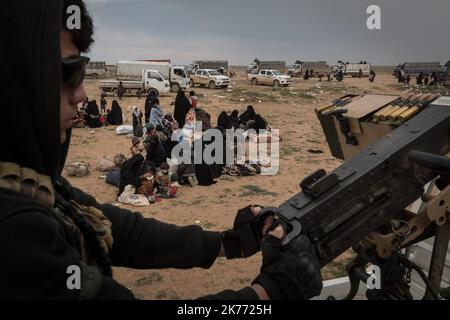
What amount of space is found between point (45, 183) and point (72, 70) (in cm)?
42

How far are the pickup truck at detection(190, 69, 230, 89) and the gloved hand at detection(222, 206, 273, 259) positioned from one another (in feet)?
94.1

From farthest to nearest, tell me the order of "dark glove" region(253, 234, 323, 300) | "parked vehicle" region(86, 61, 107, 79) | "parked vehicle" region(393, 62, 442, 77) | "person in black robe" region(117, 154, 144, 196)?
"parked vehicle" region(393, 62, 442, 77) → "parked vehicle" region(86, 61, 107, 79) → "person in black robe" region(117, 154, 144, 196) → "dark glove" region(253, 234, 323, 300)

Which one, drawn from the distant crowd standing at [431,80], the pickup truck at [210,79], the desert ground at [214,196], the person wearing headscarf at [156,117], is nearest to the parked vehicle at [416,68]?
the distant crowd standing at [431,80]

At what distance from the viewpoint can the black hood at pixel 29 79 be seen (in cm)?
114

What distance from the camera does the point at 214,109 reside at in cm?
1955

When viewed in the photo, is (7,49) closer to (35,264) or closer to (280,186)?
(35,264)

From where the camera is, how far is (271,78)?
112 ft

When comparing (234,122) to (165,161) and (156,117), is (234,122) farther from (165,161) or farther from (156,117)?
(165,161)

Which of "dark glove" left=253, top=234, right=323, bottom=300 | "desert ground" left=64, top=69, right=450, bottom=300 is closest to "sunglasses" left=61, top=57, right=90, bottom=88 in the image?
"dark glove" left=253, top=234, right=323, bottom=300

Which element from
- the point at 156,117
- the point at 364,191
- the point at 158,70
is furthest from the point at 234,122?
the point at 158,70

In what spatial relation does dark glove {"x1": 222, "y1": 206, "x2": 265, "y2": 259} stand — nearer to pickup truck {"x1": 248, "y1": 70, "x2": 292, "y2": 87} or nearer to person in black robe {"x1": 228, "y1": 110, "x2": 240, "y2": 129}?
person in black robe {"x1": 228, "y1": 110, "x2": 240, "y2": 129}

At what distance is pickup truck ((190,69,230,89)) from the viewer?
99.0 ft

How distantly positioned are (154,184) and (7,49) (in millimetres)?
6657
